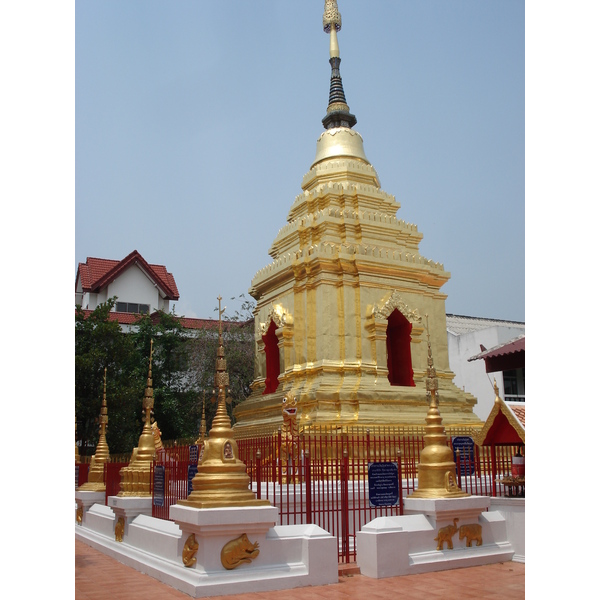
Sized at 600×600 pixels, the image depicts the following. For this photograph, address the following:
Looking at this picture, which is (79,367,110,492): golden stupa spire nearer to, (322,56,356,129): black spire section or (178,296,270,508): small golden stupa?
(178,296,270,508): small golden stupa

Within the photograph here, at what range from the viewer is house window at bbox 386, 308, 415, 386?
50.3 ft

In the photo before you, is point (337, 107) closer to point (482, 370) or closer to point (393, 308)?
point (393, 308)

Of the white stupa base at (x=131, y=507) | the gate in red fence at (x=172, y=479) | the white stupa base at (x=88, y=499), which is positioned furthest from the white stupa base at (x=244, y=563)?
the white stupa base at (x=88, y=499)

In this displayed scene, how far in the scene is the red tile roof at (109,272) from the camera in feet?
110

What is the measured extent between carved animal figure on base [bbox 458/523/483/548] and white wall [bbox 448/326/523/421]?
1887 cm

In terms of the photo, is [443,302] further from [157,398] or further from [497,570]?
[157,398]

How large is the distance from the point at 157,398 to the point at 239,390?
3.29m

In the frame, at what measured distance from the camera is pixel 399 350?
15.8 meters

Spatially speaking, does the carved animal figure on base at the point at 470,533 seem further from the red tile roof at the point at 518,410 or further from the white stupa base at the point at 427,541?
the red tile roof at the point at 518,410

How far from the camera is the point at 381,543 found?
7824mm

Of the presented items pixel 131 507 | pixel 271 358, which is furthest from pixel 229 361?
pixel 131 507

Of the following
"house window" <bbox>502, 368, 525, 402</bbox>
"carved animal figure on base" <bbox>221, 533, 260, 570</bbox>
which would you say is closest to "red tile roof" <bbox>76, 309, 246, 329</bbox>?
"house window" <bbox>502, 368, 525, 402</bbox>

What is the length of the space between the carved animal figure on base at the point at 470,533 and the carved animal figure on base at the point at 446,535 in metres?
0.14

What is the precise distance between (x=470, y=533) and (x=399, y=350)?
7.27 meters
